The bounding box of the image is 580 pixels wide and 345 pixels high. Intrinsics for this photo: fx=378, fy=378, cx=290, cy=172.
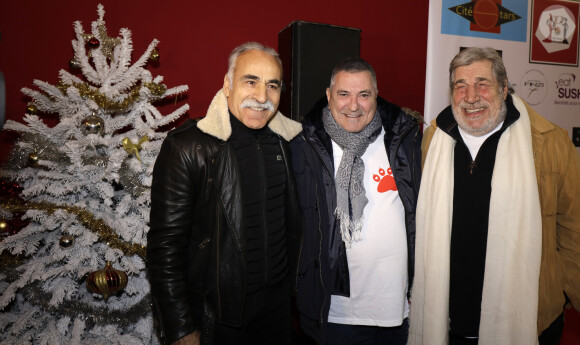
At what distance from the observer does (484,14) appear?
332cm

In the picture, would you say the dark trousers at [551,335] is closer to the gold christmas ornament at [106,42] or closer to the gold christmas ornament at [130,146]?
the gold christmas ornament at [130,146]

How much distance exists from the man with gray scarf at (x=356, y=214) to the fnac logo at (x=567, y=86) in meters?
2.51

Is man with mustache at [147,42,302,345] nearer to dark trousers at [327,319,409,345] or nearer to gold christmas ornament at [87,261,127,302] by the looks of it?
dark trousers at [327,319,409,345]

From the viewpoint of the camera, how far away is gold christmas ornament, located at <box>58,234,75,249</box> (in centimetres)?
196

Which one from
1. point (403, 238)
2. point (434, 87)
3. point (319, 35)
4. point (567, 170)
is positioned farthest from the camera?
point (434, 87)

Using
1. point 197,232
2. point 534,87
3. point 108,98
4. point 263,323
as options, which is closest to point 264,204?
point 197,232

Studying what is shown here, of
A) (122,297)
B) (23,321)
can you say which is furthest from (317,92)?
(23,321)

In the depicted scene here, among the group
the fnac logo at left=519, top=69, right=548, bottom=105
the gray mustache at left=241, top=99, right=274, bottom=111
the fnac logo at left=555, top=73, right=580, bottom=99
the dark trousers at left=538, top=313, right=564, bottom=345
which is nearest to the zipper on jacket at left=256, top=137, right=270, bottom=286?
the gray mustache at left=241, top=99, right=274, bottom=111

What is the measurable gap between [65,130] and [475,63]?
2.16 metres

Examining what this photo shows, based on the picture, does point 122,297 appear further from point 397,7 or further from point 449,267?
point 397,7

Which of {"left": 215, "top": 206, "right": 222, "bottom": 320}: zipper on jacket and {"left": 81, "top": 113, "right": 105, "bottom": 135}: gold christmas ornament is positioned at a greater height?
{"left": 81, "top": 113, "right": 105, "bottom": 135}: gold christmas ornament

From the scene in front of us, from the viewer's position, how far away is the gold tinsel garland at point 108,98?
210 cm

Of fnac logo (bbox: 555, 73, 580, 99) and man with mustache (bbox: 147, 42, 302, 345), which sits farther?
fnac logo (bbox: 555, 73, 580, 99)

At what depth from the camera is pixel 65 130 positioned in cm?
208
